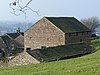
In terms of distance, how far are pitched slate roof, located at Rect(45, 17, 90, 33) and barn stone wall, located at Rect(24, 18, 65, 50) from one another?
1.08 metres

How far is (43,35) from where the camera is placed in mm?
56875

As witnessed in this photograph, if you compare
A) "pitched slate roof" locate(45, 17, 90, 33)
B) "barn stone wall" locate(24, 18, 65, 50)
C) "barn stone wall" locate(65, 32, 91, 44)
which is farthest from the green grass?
"pitched slate roof" locate(45, 17, 90, 33)

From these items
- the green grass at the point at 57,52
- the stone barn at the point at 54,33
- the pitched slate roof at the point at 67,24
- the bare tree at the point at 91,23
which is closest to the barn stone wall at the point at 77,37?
the stone barn at the point at 54,33

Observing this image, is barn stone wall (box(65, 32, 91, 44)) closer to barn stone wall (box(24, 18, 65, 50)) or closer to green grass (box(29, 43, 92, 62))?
barn stone wall (box(24, 18, 65, 50))

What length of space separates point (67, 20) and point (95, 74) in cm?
4744

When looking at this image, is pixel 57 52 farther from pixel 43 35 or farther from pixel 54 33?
pixel 43 35

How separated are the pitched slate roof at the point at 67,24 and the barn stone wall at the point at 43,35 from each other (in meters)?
1.08

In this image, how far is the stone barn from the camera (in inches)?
2127

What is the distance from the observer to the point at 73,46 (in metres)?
46.5

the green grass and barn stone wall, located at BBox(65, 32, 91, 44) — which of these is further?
barn stone wall, located at BBox(65, 32, 91, 44)

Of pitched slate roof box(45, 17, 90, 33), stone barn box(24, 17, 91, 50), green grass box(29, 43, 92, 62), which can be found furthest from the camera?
pitched slate roof box(45, 17, 90, 33)

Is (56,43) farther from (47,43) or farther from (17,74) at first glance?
(17,74)

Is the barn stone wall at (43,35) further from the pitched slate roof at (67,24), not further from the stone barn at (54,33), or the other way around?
the pitched slate roof at (67,24)

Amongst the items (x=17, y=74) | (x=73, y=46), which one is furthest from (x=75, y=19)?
(x=17, y=74)
